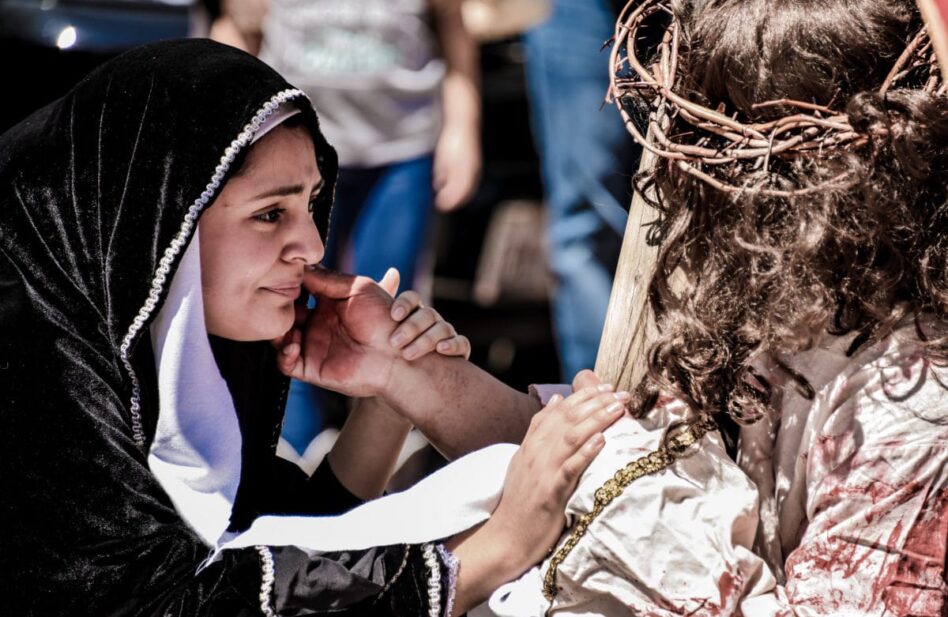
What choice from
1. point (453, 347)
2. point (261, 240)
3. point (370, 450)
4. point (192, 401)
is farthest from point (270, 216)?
point (370, 450)

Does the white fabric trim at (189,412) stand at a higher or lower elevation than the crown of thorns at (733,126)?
lower

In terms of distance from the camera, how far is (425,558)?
83.9 inches

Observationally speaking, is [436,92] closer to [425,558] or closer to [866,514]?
[425,558]

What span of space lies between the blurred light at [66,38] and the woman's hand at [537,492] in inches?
129

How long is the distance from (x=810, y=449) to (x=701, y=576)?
0.26m

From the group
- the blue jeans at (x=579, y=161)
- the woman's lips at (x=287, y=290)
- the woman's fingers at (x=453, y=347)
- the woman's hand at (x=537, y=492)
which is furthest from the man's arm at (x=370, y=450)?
the blue jeans at (x=579, y=161)

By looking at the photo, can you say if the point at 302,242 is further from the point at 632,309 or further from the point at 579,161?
the point at 579,161

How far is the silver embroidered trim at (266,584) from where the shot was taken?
80.7 inches

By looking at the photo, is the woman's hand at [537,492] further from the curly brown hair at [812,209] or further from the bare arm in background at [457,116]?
the bare arm in background at [457,116]

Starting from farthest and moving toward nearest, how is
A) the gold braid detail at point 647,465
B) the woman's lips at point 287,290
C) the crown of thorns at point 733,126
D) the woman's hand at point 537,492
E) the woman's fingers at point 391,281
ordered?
the woman's fingers at point 391,281
the woman's lips at point 287,290
the woman's hand at point 537,492
the gold braid detail at point 647,465
the crown of thorns at point 733,126

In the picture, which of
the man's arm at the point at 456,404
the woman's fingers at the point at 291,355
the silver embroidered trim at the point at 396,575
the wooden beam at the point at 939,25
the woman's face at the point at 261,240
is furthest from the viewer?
the woman's fingers at the point at 291,355

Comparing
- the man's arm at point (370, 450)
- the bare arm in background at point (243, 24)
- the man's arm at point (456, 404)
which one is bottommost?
the man's arm at point (370, 450)

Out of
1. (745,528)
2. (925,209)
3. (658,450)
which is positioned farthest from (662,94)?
(745,528)

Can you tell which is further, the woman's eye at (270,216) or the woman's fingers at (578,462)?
the woman's eye at (270,216)
